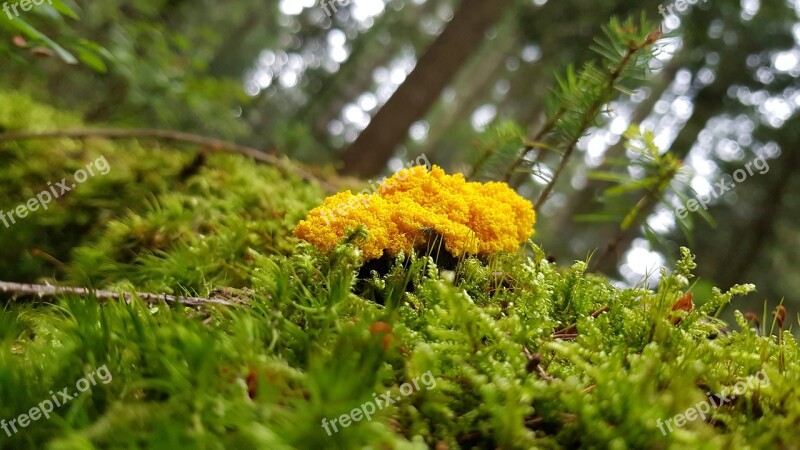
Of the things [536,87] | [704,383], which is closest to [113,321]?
[704,383]

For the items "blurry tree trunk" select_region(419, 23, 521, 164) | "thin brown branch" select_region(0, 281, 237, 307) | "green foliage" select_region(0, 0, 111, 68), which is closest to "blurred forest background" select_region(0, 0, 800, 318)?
"green foliage" select_region(0, 0, 111, 68)

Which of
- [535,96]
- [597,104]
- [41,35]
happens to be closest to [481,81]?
[535,96]

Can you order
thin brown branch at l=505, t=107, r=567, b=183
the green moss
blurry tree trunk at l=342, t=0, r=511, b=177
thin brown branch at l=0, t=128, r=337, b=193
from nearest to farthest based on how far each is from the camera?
the green moss, thin brown branch at l=505, t=107, r=567, b=183, thin brown branch at l=0, t=128, r=337, b=193, blurry tree trunk at l=342, t=0, r=511, b=177

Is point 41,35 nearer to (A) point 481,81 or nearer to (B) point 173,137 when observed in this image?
(B) point 173,137

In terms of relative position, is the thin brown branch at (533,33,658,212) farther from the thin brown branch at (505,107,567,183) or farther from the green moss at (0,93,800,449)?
the green moss at (0,93,800,449)

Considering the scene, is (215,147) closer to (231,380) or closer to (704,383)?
(231,380)

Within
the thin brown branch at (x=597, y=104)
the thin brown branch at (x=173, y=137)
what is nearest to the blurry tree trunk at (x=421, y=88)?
the thin brown branch at (x=173, y=137)
